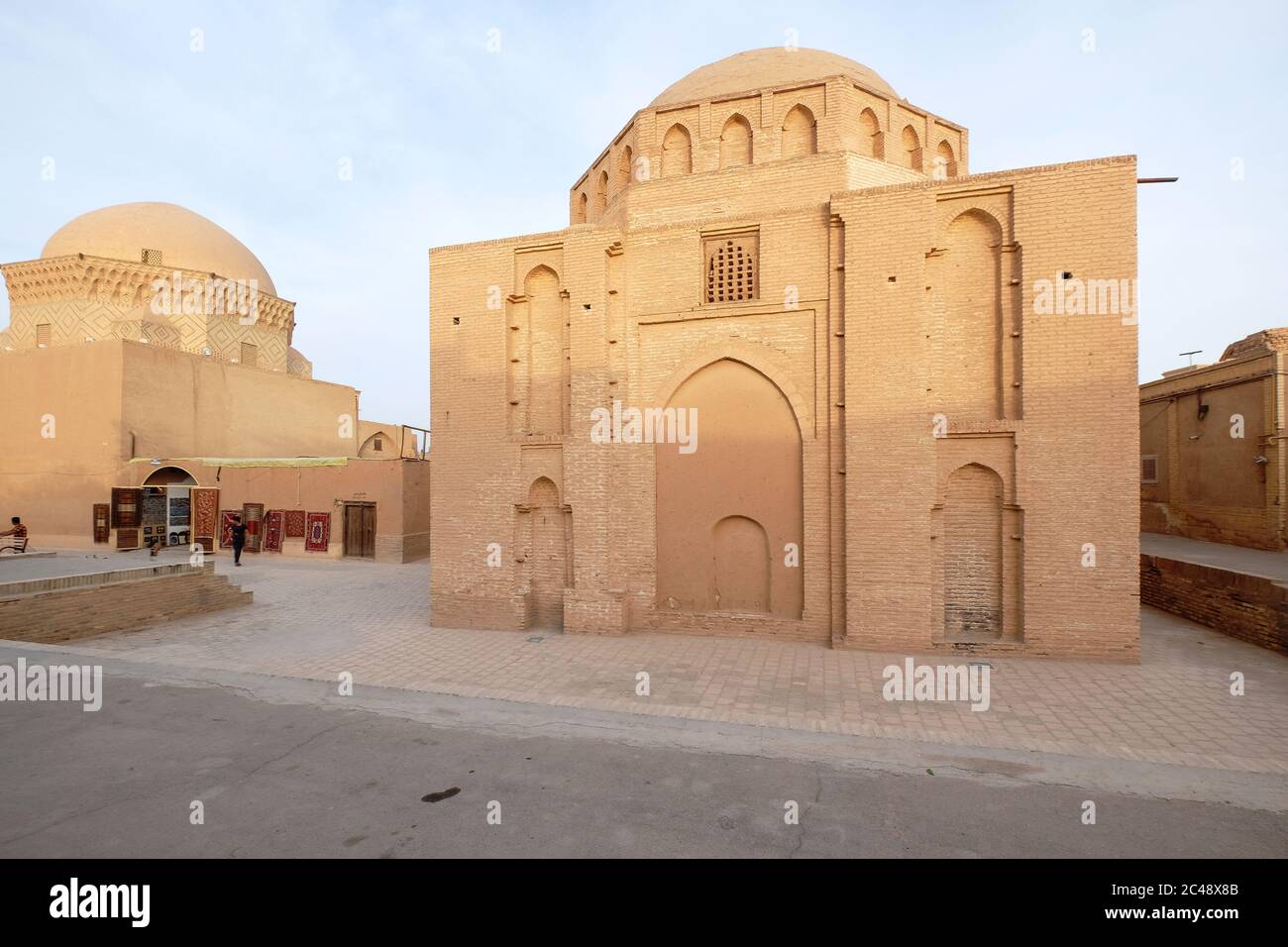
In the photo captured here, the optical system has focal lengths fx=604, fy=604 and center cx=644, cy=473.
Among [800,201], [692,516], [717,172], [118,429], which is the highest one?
[717,172]

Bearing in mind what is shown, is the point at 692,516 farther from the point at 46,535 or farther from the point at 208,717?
the point at 46,535

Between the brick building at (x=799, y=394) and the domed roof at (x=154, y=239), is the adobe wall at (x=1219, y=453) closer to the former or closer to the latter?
the brick building at (x=799, y=394)

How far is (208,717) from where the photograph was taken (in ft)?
18.8

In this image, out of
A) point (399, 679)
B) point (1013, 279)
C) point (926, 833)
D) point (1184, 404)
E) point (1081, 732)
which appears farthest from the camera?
point (1184, 404)

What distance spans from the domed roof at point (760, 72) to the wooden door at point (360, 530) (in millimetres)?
13937

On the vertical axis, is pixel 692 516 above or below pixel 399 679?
above

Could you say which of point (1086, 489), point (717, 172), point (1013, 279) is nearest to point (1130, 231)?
point (1013, 279)

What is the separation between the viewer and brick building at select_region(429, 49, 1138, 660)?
25.5 feet

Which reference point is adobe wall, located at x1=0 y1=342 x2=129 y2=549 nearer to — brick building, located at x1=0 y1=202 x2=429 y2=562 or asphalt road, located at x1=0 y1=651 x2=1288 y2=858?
brick building, located at x1=0 y1=202 x2=429 y2=562

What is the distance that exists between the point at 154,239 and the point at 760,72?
2501 cm

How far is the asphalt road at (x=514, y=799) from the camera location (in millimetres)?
3635

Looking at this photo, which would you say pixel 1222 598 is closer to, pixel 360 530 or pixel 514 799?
pixel 514 799

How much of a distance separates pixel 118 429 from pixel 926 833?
24.5 m

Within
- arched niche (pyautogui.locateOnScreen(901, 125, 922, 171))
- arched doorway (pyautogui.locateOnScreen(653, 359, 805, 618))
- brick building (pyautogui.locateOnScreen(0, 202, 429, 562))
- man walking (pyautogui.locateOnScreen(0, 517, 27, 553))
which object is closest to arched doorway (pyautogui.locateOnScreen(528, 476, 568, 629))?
arched doorway (pyautogui.locateOnScreen(653, 359, 805, 618))
